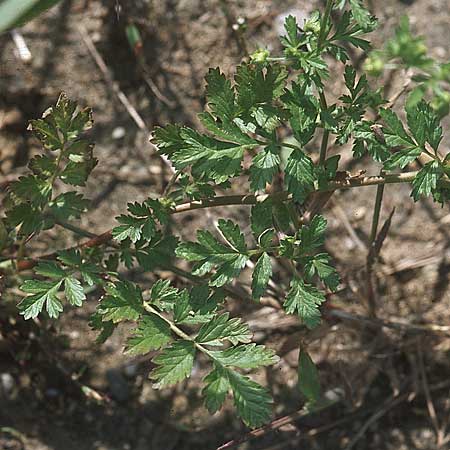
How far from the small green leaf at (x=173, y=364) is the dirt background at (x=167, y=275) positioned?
1.67 ft

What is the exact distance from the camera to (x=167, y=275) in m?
2.28

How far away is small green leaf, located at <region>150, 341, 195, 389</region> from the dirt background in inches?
20.1

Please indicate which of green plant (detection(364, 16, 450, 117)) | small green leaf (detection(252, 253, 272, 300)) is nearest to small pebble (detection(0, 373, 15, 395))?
small green leaf (detection(252, 253, 272, 300))

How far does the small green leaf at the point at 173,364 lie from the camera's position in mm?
1490

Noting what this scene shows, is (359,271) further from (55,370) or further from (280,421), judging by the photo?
(55,370)

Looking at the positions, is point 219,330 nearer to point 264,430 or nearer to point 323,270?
point 323,270

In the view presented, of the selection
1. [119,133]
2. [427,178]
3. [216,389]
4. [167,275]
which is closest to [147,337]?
[216,389]

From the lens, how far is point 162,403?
7.40 feet

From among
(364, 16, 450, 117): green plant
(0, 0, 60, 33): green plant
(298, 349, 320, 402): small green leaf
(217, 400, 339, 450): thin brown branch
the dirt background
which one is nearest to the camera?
(364, 16, 450, 117): green plant

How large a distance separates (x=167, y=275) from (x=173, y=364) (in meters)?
0.79

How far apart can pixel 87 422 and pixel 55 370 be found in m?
0.18

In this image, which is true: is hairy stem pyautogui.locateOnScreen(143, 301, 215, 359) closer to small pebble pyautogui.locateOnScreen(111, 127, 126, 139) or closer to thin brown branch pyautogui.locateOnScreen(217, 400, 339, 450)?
thin brown branch pyautogui.locateOnScreen(217, 400, 339, 450)

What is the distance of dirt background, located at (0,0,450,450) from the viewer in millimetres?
2209

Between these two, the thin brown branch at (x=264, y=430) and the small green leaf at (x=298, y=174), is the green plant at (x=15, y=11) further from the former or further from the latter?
the thin brown branch at (x=264, y=430)
